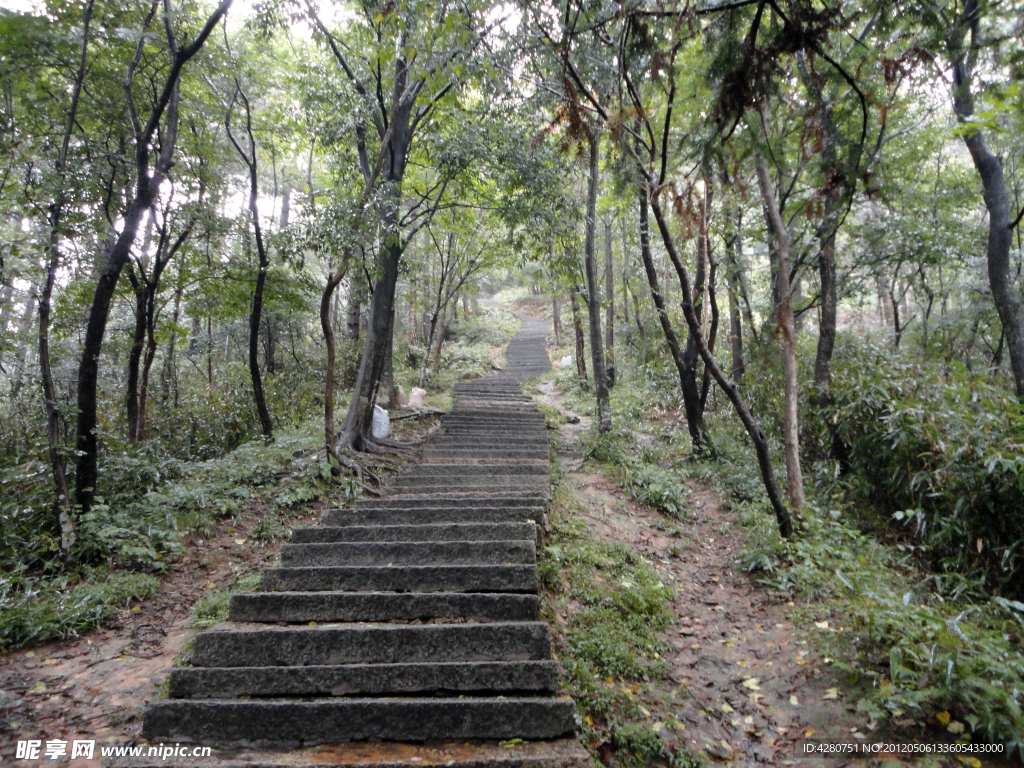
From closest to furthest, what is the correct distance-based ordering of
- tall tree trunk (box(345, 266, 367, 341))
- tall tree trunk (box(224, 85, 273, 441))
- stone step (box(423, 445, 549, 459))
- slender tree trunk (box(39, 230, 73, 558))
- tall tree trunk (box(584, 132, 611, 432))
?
slender tree trunk (box(39, 230, 73, 558)), tall tree trunk (box(224, 85, 273, 441)), stone step (box(423, 445, 549, 459)), tall tree trunk (box(584, 132, 611, 432)), tall tree trunk (box(345, 266, 367, 341))

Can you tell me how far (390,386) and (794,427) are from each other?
7.98 metres

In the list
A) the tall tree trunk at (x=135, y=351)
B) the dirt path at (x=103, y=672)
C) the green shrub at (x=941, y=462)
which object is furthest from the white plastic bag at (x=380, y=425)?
the green shrub at (x=941, y=462)

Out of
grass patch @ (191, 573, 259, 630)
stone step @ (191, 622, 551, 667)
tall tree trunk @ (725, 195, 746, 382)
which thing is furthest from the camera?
tall tree trunk @ (725, 195, 746, 382)

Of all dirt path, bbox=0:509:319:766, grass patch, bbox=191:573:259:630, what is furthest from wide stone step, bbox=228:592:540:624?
dirt path, bbox=0:509:319:766

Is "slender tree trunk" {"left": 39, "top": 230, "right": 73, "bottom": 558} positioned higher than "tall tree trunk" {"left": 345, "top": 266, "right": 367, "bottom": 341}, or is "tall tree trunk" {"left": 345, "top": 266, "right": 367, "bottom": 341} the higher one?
"tall tree trunk" {"left": 345, "top": 266, "right": 367, "bottom": 341}

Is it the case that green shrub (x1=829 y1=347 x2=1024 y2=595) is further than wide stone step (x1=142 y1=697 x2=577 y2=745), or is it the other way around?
green shrub (x1=829 y1=347 x2=1024 y2=595)

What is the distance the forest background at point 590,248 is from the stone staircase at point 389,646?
1.66 meters

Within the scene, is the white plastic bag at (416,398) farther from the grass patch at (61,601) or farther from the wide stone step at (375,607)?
the wide stone step at (375,607)

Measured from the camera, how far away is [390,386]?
11219mm

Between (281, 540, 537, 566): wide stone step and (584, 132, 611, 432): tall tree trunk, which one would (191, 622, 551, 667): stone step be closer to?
(281, 540, 537, 566): wide stone step

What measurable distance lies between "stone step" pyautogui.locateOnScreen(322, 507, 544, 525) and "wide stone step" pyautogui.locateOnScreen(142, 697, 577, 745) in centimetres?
240

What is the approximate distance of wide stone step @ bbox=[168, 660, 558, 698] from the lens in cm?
333

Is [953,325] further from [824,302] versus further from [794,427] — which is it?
[794,427]

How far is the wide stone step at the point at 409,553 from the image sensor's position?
178 inches
